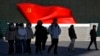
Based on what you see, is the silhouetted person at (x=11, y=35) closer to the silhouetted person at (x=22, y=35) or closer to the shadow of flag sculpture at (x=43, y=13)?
the silhouetted person at (x=22, y=35)

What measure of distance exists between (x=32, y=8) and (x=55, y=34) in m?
15.3

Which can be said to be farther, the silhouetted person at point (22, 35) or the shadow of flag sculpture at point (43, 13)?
the shadow of flag sculpture at point (43, 13)

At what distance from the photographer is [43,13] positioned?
3753cm

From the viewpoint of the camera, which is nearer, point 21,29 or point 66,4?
point 21,29

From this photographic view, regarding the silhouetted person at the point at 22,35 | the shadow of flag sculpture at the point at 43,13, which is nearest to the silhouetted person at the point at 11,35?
the silhouetted person at the point at 22,35

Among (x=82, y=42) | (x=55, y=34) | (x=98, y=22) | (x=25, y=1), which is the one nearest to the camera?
(x=55, y=34)

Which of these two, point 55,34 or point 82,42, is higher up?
point 55,34

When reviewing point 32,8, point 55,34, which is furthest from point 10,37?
point 32,8

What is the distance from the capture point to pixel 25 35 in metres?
22.8

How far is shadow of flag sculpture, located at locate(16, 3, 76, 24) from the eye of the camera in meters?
37.0

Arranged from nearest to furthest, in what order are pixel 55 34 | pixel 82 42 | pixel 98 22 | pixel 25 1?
1. pixel 55 34
2. pixel 82 42
3. pixel 98 22
4. pixel 25 1

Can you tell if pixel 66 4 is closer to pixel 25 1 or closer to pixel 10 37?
pixel 25 1

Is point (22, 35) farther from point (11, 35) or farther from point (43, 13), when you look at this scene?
point (43, 13)

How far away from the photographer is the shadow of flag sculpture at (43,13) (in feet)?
121
